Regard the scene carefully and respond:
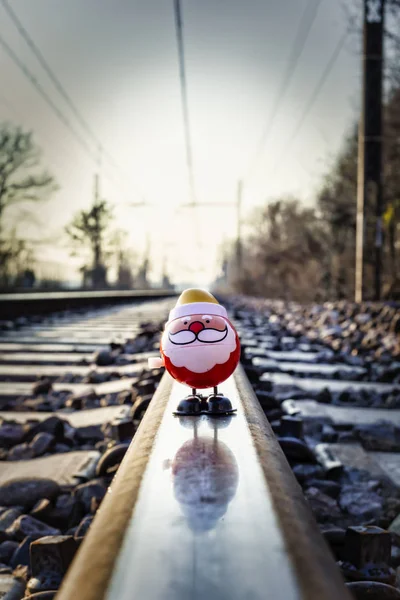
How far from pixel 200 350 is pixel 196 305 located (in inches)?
4.8

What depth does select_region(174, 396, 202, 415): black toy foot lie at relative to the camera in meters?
1.48

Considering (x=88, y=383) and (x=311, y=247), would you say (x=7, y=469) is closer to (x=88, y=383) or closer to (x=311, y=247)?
(x=88, y=383)

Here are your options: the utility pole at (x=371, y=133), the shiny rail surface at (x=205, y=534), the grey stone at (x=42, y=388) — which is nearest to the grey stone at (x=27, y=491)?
the shiny rail surface at (x=205, y=534)

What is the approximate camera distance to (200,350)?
1.52m

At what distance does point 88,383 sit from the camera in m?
4.99

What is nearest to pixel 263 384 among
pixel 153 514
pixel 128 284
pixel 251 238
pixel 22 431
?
pixel 22 431

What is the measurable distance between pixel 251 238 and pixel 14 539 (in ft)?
169

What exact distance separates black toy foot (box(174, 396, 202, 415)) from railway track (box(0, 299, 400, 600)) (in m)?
0.04

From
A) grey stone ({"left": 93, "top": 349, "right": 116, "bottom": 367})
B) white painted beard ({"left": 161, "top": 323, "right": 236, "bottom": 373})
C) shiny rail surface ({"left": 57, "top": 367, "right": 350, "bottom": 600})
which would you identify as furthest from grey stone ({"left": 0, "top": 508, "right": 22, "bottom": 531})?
grey stone ({"left": 93, "top": 349, "right": 116, "bottom": 367})

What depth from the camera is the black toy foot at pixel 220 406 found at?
1.46 meters

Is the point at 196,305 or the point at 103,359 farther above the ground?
the point at 196,305

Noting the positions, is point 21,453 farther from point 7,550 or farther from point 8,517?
point 7,550

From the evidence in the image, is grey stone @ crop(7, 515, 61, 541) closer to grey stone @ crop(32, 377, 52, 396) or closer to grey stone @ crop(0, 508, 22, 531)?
grey stone @ crop(0, 508, 22, 531)

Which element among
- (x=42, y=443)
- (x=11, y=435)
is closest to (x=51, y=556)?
(x=42, y=443)
